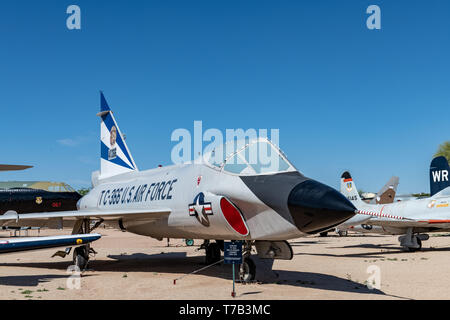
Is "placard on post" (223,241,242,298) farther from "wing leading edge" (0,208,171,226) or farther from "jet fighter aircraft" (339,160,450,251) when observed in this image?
"jet fighter aircraft" (339,160,450,251)

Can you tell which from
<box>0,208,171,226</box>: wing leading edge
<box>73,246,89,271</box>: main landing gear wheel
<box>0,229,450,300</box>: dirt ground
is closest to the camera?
<box>0,229,450,300</box>: dirt ground

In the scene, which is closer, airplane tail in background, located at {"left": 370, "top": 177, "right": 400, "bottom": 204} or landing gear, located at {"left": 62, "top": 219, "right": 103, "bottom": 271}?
landing gear, located at {"left": 62, "top": 219, "right": 103, "bottom": 271}

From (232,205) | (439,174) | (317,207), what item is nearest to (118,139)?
(232,205)

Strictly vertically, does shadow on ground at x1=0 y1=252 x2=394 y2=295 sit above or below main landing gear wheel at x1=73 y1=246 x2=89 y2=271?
below

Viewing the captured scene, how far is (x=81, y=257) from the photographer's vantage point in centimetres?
1344

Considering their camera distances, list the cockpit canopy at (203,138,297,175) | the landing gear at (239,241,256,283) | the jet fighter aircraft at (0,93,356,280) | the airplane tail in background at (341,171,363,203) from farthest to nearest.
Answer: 1. the airplane tail in background at (341,171,363,203)
2. the landing gear at (239,241,256,283)
3. the cockpit canopy at (203,138,297,175)
4. the jet fighter aircraft at (0,93,356,280)

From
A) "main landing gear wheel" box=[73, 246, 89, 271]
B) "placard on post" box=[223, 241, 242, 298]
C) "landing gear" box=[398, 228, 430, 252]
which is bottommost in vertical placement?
"landing gear" box=[398, 228, 430, 252]

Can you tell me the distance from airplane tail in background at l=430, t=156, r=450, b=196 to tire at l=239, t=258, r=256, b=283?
20.2 m

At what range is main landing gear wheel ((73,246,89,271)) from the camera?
1338 cm

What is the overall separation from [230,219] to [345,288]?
281cm

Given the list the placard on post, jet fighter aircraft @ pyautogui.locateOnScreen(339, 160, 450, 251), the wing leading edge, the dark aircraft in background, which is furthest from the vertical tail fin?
jet fighter aircraft @ pyautogui.locateOnScreen(339, 160, 450, 251)

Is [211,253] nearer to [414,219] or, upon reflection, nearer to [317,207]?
[317,207]

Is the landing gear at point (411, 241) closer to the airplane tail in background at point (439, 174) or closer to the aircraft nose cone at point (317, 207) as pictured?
the airplane tail in background at point (439, 174)

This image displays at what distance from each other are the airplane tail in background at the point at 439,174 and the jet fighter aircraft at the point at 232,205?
743 inches
